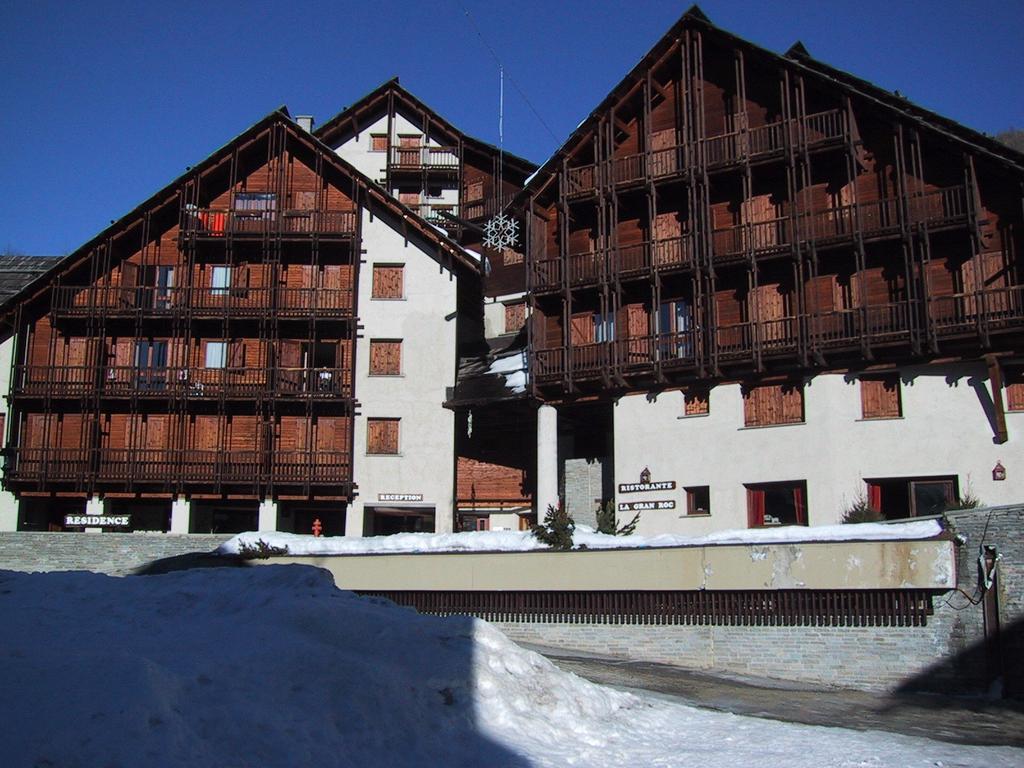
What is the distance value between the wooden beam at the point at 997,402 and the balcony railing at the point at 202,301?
2338 centimetres

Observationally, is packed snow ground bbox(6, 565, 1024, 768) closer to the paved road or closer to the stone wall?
the paved road

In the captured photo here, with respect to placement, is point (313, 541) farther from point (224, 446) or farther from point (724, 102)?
point (724, 102)

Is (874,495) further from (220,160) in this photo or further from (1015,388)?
(220,160)

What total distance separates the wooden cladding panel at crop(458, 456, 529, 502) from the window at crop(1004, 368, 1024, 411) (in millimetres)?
18404

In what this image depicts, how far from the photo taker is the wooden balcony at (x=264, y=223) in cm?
4288

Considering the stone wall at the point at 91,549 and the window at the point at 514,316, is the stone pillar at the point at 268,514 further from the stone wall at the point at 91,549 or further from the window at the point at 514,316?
the window at the point at 514,316

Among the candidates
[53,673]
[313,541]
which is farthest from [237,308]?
[53,673]

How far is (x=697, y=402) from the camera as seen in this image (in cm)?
3375

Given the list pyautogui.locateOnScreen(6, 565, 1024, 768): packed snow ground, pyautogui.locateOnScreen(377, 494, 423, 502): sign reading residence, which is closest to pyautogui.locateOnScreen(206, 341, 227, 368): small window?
pyautogui.locateOnScreen(377, 494, 423, 502): sign reading residence

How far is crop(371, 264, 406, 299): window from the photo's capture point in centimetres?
4256

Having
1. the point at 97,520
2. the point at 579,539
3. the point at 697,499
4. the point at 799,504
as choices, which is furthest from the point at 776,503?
the point at 97,520

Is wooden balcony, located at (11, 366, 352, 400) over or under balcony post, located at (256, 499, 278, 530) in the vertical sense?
over

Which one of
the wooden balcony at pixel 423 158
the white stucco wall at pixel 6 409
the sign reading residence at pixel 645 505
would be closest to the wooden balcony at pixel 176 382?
the white stucco wall at pixel 6 409

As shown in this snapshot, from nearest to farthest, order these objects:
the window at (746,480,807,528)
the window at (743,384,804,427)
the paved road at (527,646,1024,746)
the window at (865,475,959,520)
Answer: the paved road at (527,646,1024,746), the window at (865,475,959,520), the window at (746,480,807,528), the window at (743,384,804,427)
